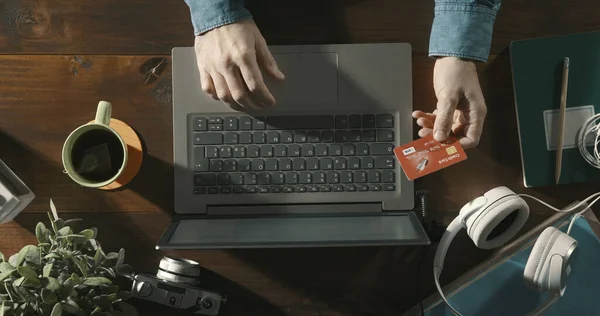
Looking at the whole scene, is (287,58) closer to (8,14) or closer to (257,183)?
(257,183)

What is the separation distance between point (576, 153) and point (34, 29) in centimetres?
96

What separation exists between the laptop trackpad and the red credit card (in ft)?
0.48

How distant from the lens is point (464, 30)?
2.52 ft

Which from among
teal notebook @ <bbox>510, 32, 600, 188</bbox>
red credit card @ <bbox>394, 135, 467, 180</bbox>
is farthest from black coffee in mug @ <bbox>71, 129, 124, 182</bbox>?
teal notebook @ <bbox>510, 32, 600, 188</bbox>

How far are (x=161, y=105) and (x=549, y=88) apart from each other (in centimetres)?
67

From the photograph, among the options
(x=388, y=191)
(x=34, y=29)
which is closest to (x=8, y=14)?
(x=34, y=29)

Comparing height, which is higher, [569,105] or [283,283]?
[569,105]

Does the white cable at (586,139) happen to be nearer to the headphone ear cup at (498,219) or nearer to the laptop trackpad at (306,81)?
the headphone ear cup at (498,219)

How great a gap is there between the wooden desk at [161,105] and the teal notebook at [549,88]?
0.02 metres

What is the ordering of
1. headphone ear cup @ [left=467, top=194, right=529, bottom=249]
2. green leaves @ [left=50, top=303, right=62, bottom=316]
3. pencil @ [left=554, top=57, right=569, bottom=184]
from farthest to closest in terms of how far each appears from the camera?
pencil @ [left=554, top=57, right=569, bottom=184] < headphone ear cup @ [left=467, top=194, right=529, bottom=249] < green leaves @ [left=50, top=303, right=62, bottom=316]

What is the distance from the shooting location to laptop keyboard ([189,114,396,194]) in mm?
813

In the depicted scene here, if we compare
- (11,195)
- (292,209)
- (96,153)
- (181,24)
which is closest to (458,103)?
(292,209)

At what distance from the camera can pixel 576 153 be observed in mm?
860

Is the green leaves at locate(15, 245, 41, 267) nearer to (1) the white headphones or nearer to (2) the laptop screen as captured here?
(2) the laptop screen
